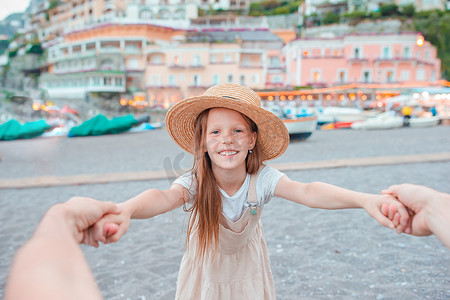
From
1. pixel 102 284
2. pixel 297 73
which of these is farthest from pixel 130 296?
pixel 297 73

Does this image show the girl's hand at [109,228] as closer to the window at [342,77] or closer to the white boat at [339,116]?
the white boat at [339,116]

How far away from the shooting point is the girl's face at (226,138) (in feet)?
6.17

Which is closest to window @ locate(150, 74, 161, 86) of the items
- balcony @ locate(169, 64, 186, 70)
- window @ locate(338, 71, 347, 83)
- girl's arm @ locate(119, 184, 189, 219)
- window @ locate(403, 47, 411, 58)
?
balcony @ locate(169, 64, 186, 70)

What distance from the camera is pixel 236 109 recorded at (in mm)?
1862

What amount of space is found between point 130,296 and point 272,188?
160 centimetres

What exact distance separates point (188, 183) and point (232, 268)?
1.87 ft

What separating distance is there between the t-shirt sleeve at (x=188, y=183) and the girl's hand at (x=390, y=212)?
929 mm

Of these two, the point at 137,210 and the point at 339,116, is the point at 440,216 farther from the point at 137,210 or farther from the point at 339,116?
the point at 339,116

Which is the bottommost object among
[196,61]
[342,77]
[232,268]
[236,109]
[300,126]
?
[232,268]

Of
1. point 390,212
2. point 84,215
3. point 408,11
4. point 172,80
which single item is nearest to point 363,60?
point 408,11

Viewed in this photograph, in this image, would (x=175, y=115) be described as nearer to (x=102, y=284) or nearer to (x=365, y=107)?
(x=102, y=284)

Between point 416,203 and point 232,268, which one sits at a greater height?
point 416,203

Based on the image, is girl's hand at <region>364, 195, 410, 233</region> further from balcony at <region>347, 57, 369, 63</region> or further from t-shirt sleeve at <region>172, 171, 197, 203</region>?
balcony at <region>347, 57, 369, 63</region>

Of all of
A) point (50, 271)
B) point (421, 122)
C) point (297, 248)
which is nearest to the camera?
point (50, 271)
